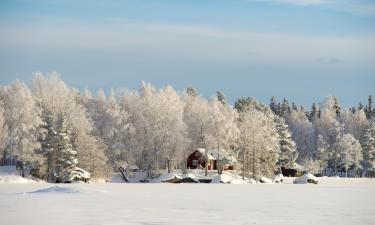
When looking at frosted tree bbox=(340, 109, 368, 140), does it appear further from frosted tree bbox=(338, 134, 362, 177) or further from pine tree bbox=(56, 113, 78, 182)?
pine tree bbox=(56, 113, 78, 182)

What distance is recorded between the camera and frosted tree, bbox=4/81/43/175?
74875 millimetres

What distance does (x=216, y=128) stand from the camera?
3359 inches

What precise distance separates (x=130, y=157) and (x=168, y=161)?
19.2 feet

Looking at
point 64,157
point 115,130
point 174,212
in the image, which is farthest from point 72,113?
point 174,212

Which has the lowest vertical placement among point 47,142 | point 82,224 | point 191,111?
point 82,224

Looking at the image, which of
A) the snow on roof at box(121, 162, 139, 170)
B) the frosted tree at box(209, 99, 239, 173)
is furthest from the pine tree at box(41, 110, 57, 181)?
the frosted tree at box(209, 99, 239, 173)

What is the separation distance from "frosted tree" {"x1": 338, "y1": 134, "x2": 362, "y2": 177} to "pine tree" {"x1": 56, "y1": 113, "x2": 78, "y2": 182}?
54.2 meters

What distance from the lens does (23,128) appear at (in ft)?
248

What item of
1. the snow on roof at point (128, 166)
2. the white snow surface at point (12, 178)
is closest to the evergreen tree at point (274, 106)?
the snow on roof at point (128, 166)

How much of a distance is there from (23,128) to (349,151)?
59825 mm

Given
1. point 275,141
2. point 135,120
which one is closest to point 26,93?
point 135,120

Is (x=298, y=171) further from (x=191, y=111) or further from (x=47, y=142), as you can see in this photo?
(x=47, y=142)

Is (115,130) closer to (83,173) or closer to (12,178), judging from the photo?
(83,173)

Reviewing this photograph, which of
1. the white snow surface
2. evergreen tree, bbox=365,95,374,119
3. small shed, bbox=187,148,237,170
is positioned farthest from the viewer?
evergreen tree, bbox=365,95,374,119
